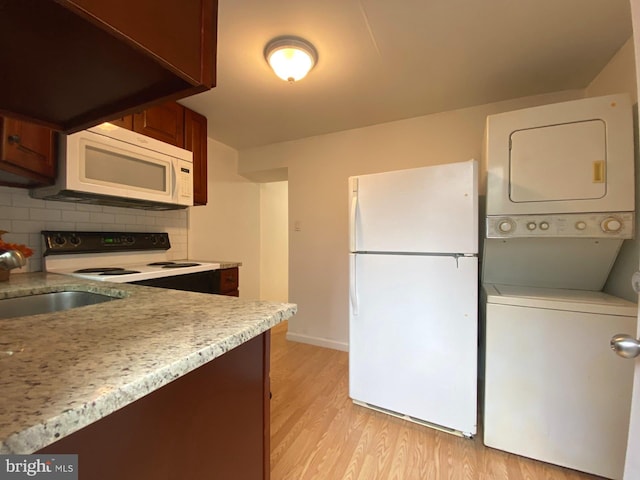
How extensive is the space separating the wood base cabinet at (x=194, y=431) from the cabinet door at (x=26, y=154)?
1223 mm

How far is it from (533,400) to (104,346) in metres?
1.81

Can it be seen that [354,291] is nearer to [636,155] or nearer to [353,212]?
[353,212]

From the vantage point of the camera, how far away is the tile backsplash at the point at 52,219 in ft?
5.10

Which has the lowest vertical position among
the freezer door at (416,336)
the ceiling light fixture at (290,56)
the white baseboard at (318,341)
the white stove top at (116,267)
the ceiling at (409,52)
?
the white baseboard at (318,341)

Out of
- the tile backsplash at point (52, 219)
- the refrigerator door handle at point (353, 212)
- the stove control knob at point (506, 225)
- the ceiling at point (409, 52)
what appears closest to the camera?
the ceiling at point (409, 52)

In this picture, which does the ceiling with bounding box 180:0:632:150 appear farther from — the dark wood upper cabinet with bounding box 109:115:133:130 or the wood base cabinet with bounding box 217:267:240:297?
the wood base cabinet with bounding box 217:267:240:297

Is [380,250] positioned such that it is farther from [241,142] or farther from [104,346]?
[241,142]

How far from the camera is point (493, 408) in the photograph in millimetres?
1403

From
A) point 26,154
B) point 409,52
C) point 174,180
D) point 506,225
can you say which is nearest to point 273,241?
point 174,180

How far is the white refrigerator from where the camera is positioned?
1.46 m

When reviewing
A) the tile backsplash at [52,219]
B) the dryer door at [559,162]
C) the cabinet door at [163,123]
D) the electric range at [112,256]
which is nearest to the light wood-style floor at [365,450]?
the electric range at [112,256]

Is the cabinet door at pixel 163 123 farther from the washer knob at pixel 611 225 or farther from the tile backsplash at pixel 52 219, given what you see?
the washer knob at pixel 611 225

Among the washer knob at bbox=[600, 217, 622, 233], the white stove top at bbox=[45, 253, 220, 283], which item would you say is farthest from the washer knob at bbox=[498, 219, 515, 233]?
the white stove top at bbox=[45, 253, 220, 283]

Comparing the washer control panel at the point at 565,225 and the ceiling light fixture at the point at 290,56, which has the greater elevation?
the ceiling light fixture at the point at 290,56
